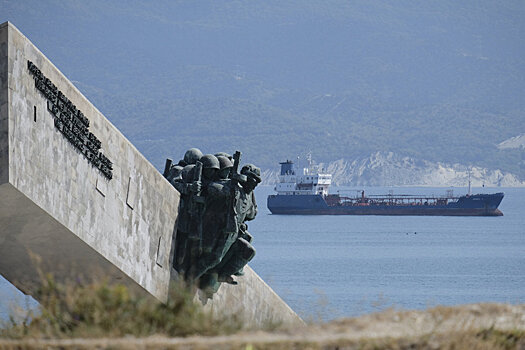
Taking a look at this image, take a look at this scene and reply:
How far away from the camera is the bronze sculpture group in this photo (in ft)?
51.9

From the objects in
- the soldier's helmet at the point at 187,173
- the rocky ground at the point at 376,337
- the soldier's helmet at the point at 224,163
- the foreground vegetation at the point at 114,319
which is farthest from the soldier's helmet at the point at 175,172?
the rocky ground at the point at 376,337

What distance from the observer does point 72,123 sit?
1290cm

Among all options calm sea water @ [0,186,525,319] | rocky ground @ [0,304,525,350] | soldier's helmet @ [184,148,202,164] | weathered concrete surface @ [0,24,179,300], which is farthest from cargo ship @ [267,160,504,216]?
rocky ground @ [0,304,525,350]

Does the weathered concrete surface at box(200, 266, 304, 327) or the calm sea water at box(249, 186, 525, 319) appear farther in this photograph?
the calm sea water at box(249, 186, 525, 319)

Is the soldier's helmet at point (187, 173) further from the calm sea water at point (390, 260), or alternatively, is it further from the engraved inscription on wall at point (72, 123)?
the calm sea water at point (390, 260)

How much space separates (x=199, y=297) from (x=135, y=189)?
2428 millimetres

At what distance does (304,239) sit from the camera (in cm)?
10025

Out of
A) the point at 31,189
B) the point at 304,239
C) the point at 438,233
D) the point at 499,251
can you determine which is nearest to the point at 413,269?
the point at 499,251

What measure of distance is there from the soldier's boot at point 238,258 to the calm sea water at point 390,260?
1679cm

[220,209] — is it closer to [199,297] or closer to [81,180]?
[199,297]

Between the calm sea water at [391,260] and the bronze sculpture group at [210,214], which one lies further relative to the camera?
the calm sea water at [391,260]

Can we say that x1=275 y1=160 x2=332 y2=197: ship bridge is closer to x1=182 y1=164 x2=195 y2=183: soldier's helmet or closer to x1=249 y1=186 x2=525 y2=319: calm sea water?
x1=249 y1=186 x2=525 y2=319: calm sea water

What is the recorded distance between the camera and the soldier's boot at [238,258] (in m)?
16.1

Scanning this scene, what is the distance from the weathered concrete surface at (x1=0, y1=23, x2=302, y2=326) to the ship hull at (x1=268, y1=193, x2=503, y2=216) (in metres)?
119
